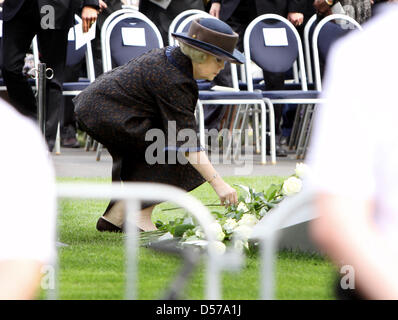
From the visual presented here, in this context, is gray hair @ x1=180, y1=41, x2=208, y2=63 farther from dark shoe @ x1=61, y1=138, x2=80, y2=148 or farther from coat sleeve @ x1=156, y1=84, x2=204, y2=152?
dark shoe @ x1=61, y1=138, x2=80, y2=148

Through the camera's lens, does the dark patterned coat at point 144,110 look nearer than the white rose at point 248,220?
No

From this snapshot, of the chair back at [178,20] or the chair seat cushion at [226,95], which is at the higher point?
the chair back at [178,20]

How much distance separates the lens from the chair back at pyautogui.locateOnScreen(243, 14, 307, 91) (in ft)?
26.7

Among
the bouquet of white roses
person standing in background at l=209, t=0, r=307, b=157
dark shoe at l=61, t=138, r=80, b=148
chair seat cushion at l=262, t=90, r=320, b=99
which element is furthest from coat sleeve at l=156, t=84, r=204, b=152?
dark shoe at l=61, t=138, r=80, b=148

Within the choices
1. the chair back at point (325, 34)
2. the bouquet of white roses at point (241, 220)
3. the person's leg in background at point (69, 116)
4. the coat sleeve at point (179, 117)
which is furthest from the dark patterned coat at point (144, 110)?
the chair back at point (325, 34)

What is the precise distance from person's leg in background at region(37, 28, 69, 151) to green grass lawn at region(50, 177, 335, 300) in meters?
2.47

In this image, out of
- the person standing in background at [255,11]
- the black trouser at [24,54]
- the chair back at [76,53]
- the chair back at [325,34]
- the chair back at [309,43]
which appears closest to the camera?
the black trouser at [24,54]

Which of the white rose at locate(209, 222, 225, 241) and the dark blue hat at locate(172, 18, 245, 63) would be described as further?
the dark blue hat at locate(172, 18, 245, 63)

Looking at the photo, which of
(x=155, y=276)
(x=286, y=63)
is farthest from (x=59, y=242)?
(x=286, y=63)

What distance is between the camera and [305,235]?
13.0 feet

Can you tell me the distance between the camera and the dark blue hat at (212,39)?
14.5 ft

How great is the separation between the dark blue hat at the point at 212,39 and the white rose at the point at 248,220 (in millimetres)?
773

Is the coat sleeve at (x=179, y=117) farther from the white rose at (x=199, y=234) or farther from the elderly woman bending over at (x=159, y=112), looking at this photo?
the white rose at (x=199, y=234)

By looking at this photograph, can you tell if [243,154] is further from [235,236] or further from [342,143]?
[342,143]
